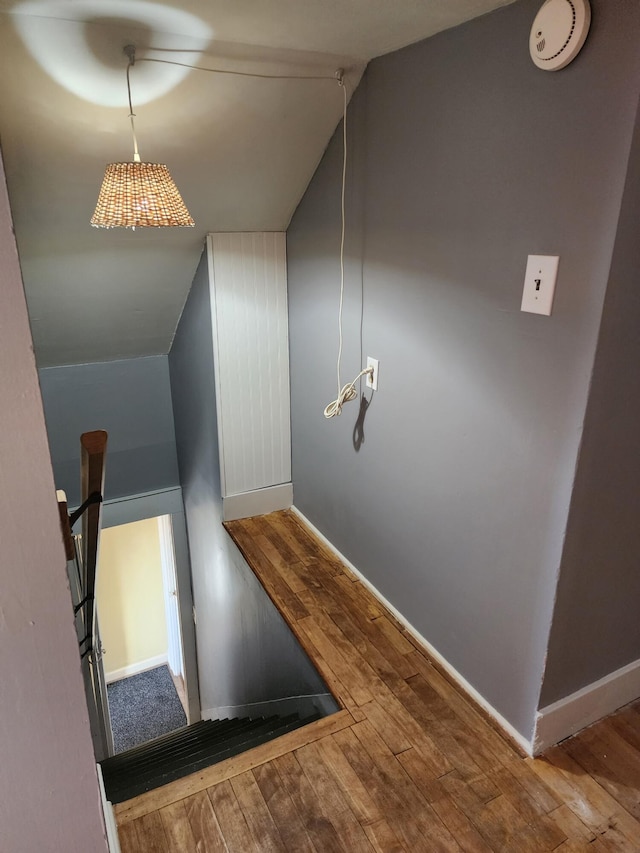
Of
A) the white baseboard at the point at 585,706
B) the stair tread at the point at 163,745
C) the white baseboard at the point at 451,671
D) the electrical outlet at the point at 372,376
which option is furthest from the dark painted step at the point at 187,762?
the electrical outlet at the point at 372,376

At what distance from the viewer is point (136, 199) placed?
1543 mm

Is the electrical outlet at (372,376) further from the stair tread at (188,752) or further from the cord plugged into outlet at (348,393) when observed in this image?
the stair tread at (188,752)

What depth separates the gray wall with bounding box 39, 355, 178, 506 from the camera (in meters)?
3.34

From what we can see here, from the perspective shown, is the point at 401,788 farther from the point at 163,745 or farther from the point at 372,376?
Result: the point at 163,745

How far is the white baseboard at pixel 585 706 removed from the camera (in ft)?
5.32

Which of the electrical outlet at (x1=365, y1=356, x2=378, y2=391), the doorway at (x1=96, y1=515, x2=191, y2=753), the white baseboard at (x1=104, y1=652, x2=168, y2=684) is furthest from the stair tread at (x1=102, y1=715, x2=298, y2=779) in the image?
the white baseboard at (x1=104, y1=652, x2=168, y2=684)

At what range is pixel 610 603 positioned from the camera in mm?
1624

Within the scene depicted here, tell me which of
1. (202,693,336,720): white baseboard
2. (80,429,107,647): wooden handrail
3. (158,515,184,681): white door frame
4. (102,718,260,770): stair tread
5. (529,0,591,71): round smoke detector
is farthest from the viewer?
(158,515,184,681): white door frame

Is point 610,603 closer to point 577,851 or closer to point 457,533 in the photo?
point 457,533

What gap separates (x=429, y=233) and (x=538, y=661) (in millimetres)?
1216

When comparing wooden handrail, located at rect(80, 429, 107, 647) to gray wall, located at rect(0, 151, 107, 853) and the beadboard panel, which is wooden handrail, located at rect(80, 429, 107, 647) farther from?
the beadboard panel

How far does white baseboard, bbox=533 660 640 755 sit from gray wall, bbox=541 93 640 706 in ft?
0.09

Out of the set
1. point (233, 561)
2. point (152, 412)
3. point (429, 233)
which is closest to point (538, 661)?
point (429, 233)

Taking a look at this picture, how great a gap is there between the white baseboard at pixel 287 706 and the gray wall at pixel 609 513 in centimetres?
71
